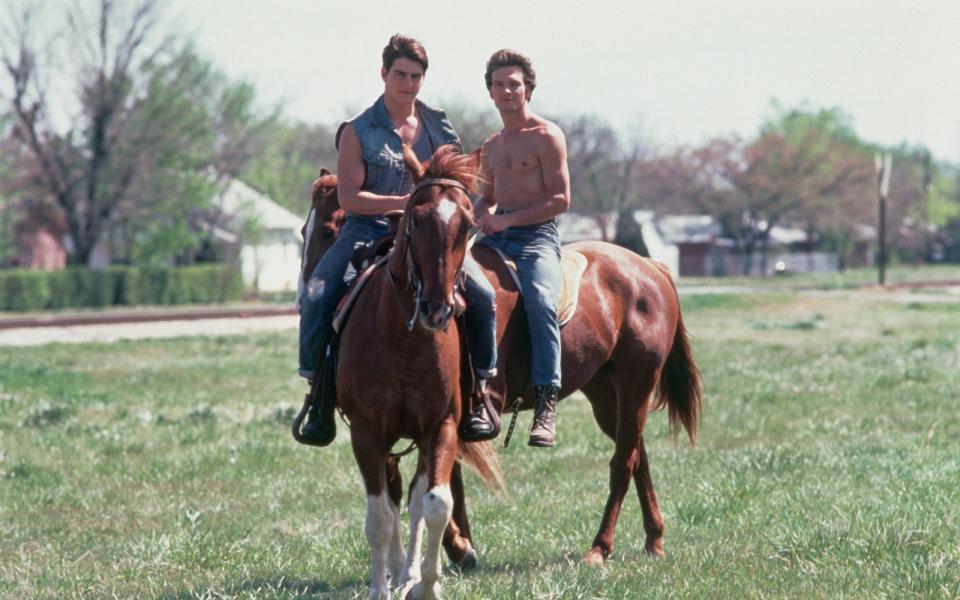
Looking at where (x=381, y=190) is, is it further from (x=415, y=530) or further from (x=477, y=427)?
(x=415, y=530)

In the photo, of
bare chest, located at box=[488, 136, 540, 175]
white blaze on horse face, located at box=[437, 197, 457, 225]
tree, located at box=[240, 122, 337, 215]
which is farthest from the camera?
tree, located at box=[240, 122, 337, 215]

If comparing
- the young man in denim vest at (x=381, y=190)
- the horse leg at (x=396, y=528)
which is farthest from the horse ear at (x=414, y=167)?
the horse leg at (x=396, y=528)

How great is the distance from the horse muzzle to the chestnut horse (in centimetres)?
158

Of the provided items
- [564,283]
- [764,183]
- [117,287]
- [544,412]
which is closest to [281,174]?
[117,287]

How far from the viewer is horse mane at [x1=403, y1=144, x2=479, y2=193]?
241 inches

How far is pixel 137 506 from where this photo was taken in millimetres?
9797

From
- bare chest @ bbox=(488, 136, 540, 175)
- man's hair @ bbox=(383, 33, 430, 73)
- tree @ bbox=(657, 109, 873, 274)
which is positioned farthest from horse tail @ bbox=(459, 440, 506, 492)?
tree @ bbox=(657, 109, 873, 274)

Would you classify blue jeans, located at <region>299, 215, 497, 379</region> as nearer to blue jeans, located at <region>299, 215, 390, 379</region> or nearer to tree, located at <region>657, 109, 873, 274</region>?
blue jeans, located at <region>299, 215, 390, 379</region>

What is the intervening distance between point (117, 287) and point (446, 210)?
4640 cm

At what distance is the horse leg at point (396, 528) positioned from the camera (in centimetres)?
682

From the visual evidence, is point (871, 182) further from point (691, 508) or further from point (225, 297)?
point (691, 508)

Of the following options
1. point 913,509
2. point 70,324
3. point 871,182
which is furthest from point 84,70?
point 871,182

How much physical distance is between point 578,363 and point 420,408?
186 cm

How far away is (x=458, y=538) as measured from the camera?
289 inches
